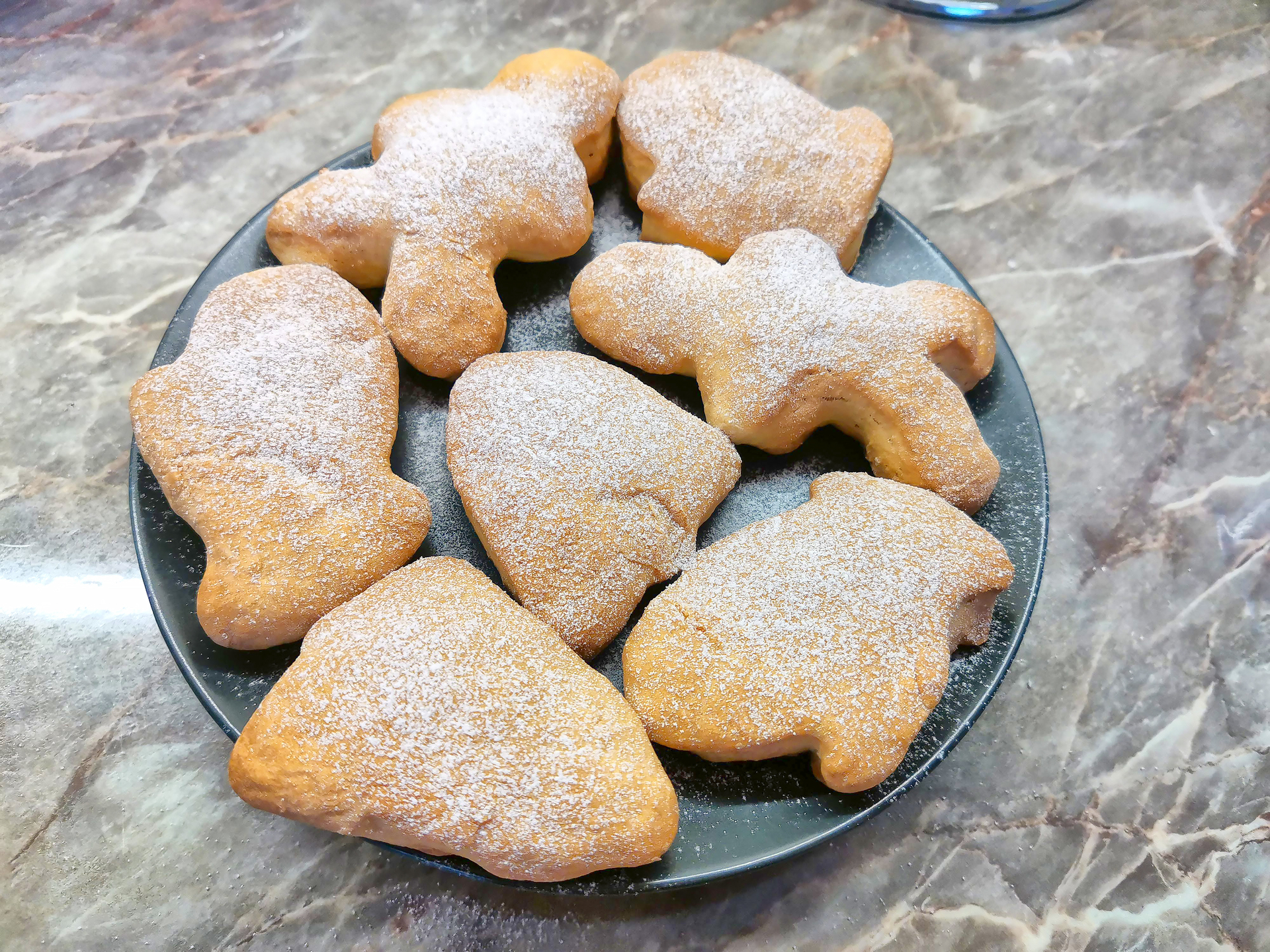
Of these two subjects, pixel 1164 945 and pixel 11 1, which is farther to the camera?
pixel 11 1

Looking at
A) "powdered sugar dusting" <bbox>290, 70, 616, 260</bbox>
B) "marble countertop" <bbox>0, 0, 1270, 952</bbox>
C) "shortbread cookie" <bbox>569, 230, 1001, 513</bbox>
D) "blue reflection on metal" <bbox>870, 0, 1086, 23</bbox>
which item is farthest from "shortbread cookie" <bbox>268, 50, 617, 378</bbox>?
"blue reflection on metal" <bbox>870, 0, 1086, 23</bbox>

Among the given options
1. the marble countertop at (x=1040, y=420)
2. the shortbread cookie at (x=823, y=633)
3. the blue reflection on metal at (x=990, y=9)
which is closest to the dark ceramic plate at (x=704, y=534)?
the shortbread cookie at (x=823, y=633)

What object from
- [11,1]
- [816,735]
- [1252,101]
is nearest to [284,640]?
[816,735]

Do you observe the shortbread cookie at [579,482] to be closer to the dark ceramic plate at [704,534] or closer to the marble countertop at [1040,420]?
the dark ceramic plate at [704,534]

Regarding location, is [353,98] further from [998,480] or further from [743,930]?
[743,930]

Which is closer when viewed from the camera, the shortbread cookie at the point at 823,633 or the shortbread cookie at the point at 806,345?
the shortbread cookie at the point at 823,633
